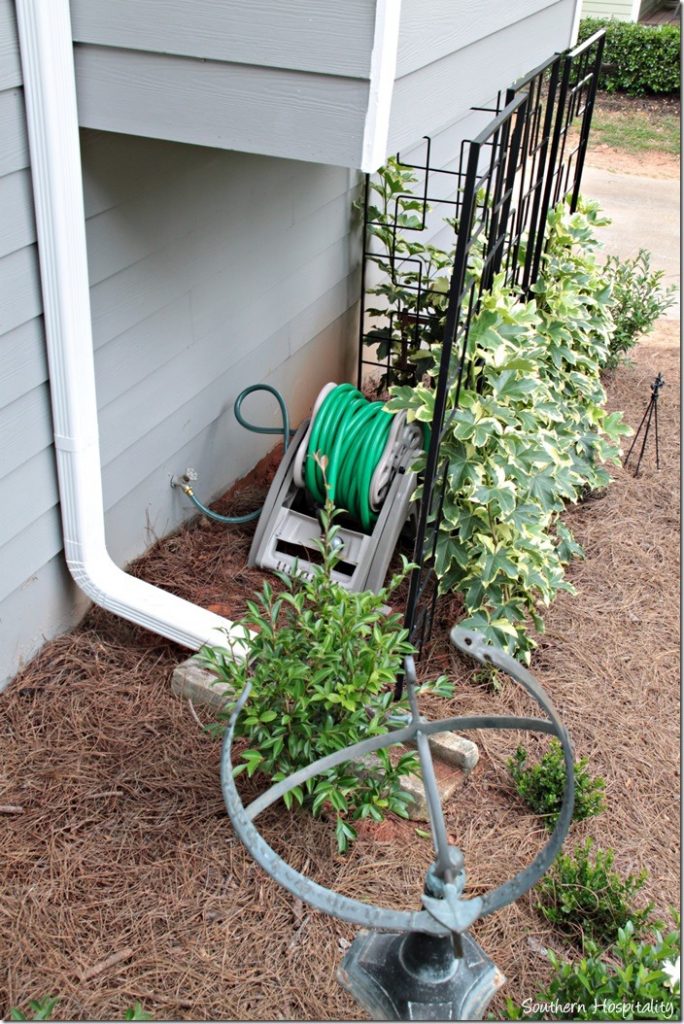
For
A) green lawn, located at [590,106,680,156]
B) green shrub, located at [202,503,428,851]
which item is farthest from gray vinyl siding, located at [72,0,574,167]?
green lawn, located at [590,106,680,156]

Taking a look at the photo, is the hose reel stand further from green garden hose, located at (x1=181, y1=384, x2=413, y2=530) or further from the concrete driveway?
the concrete driveway

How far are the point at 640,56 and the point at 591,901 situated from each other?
45.3ft

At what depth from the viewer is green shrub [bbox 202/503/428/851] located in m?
2.40

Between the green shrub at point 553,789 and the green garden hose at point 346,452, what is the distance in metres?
1.18

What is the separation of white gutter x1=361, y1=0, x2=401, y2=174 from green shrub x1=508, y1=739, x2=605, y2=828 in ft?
5.59

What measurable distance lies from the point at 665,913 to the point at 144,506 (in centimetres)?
216

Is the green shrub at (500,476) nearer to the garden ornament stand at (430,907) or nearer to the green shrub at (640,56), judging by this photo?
the garden ornament stand at (430,907)

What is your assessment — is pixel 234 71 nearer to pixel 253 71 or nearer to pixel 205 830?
pixel 253 71

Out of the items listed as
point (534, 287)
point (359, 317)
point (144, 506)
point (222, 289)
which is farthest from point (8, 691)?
point (359, 317)

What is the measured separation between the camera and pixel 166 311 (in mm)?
3338

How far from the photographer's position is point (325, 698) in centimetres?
238

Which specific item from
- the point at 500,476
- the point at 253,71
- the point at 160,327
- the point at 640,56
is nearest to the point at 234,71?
the point at 253,71

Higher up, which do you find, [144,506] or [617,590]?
[144,506]

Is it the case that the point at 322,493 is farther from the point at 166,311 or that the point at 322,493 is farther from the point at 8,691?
the point at 8,691
